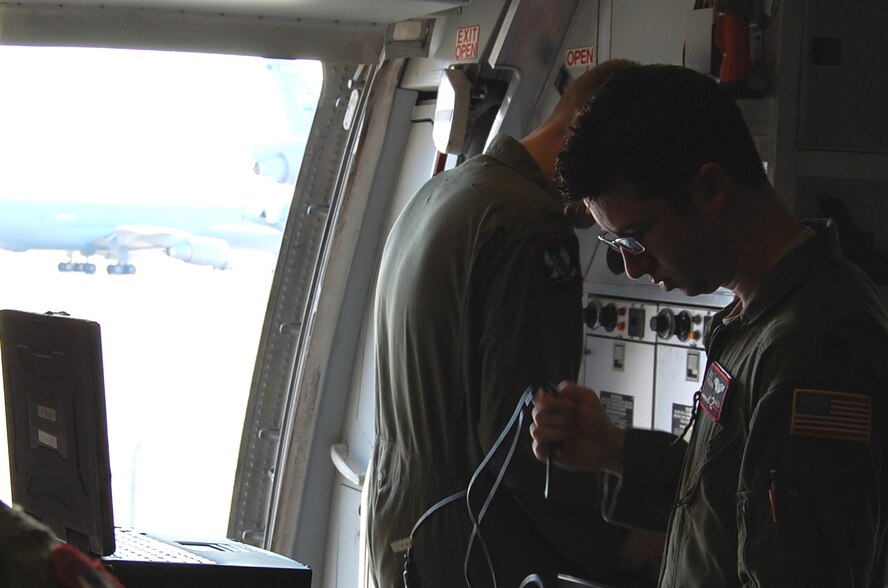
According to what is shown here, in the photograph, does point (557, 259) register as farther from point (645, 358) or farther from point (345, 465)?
point (345, 465)

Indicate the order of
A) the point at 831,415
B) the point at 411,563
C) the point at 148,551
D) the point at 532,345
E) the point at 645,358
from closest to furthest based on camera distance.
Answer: the point at 831,415 → the point at 148,551 → the point at 532,345 → the point at 411,563 → the point at 645,358

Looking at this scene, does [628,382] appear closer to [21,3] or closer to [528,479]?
[528,479]

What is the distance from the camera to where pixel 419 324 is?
2.24 meters

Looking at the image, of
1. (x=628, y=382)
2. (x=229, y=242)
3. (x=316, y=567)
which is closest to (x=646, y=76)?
(x=628, y=382)

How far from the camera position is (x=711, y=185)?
142cm

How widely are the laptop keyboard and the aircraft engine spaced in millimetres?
11468

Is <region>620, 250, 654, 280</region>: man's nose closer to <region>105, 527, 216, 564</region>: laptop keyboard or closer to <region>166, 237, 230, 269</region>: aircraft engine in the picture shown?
<region>105, 527, 216, 564</region>: laptop keyboard

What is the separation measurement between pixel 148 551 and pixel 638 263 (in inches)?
39.4

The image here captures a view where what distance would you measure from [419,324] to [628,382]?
1168 millimetres

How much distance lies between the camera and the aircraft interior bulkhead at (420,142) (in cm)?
255

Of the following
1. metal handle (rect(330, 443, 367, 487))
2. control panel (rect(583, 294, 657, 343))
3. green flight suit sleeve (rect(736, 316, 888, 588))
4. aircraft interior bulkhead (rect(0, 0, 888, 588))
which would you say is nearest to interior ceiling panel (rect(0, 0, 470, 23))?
aircraft interior bulkhead (rect(0, 0, 888, 588))

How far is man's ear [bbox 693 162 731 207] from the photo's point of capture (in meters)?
1.42

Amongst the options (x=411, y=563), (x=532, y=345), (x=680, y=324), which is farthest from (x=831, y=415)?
(x=680, y=324)

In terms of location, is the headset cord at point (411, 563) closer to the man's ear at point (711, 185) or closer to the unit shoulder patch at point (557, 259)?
the unit shoulder patch at point (557, 259)
